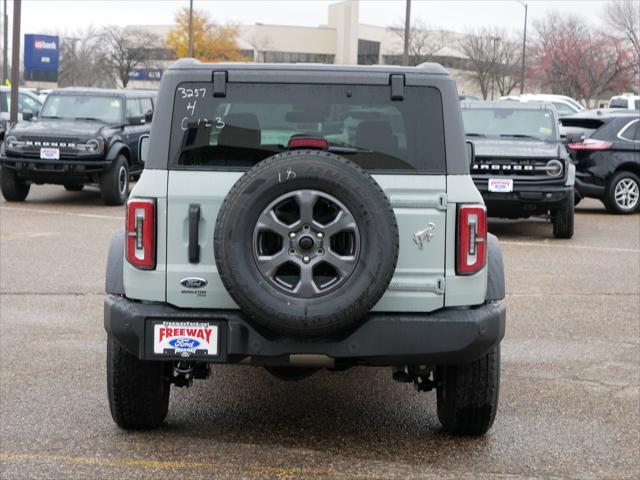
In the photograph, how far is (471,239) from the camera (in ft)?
15.9

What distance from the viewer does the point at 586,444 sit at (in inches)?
207

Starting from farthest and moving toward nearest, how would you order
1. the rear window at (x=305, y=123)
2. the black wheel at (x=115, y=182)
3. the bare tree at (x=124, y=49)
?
1. the bare tree at (x=124, y=49)
2. the black wheel at (x=115, y=182)
3. the rear window at (x=305, y=123)

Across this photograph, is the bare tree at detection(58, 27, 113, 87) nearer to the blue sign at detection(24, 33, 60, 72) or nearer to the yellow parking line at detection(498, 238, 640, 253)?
the blue sign at detection(24, 33, 60, 72)

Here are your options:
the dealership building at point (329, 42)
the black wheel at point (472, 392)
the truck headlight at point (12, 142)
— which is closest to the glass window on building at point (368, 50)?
the dealership building at point (329, 42)

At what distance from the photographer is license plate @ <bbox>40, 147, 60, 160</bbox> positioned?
1559cm

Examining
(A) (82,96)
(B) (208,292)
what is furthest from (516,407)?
(A) (82,96)

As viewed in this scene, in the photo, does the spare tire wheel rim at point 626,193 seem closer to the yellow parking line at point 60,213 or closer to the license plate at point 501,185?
the license plate at point 501,185

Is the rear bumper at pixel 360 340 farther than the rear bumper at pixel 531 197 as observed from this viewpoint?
No

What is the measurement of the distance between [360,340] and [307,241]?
1.80 ft

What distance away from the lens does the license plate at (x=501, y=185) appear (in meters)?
13.1

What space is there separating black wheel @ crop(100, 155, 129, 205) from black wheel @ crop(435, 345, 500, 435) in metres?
11.5

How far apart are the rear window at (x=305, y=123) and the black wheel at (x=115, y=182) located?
446 inches

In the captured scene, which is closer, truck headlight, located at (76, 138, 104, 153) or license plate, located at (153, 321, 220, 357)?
license plate, located at (153, 321, 220, 357)

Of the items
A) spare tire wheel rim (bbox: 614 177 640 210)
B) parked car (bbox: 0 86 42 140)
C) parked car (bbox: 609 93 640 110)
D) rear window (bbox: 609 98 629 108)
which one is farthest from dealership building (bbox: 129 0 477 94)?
spare tire wheel rim (bbox: 614 177 640 210)
